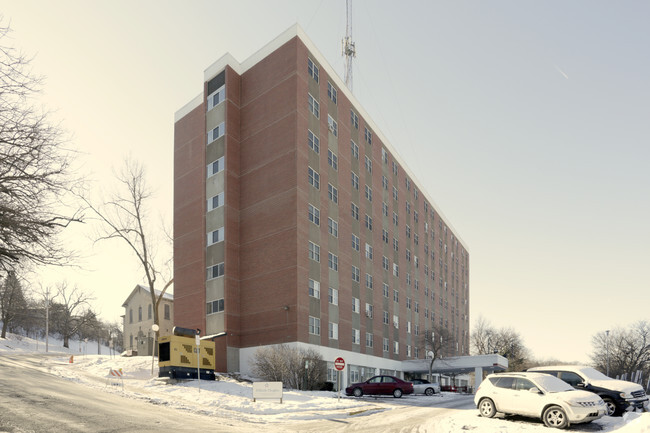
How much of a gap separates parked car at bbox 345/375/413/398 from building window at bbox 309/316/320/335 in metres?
7.78

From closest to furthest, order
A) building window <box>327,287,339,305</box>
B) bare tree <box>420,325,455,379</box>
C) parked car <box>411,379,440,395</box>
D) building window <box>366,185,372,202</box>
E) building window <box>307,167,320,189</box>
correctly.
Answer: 1. parked car <box>411,379,440,395</box>
2. building window <box>307,167,320,189</box>
3. building window <box>327,287,339,305</box>
4. building window <box>366,185,372,202</box>
5. bare tree <box>420,325,455,379</box>

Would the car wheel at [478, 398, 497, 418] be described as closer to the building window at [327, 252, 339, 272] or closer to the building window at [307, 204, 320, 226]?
the building window at [307, 204, 320, 226]

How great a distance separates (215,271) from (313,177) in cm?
1186

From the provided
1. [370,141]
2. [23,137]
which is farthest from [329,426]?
[370,141]

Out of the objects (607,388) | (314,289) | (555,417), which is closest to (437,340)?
(314,289)

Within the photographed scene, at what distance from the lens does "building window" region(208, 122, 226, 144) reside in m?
48.4

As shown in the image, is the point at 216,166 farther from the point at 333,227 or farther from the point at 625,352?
the point at 625,352

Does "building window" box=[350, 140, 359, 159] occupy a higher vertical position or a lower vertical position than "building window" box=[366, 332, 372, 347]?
higher

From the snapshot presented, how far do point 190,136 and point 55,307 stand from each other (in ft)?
215

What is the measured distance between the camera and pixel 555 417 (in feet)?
54.0

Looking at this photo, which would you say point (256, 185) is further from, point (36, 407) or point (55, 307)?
point (55, 307)

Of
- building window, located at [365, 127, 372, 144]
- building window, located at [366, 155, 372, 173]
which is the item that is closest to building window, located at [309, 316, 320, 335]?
building window, located at [366, 155, 372, 173]

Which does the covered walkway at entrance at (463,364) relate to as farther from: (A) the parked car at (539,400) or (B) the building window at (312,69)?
(A) the parked car at (539,400)

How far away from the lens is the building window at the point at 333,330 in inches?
1840
